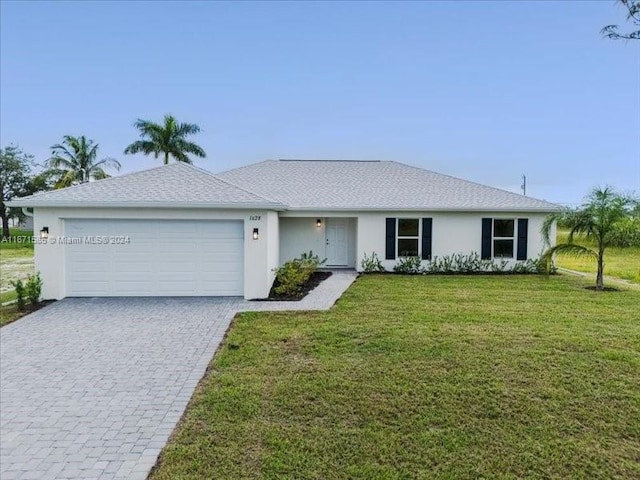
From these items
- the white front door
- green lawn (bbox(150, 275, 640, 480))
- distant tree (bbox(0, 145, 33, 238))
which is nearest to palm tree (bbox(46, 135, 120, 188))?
distant tree (bbox(0, 145, 33, 238))

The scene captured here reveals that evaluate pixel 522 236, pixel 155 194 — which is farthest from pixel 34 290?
pixel 522 236

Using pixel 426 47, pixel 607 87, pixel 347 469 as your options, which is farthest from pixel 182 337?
pixel 607 87

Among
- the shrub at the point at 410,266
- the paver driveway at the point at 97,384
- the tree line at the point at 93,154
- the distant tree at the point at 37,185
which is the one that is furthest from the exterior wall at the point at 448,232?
the distant tree at the point at 37,185

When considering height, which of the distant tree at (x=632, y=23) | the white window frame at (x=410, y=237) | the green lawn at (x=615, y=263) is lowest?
the green lawn at (x=615, y=263)

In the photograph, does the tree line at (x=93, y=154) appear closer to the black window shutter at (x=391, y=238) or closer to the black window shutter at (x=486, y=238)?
the black window shutter at (x=391, y=238)

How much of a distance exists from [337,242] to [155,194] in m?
8.53

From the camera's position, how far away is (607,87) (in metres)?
15.6

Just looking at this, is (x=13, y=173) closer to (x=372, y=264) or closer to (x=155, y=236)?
(x=155, y=236)

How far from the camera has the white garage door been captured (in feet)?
36.6

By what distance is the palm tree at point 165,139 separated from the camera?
1197 inches

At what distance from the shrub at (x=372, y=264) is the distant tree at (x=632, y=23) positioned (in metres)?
12.1

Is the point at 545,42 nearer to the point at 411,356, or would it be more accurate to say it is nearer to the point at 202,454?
the point at 411,356

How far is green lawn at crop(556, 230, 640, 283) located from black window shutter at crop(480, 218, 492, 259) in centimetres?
255

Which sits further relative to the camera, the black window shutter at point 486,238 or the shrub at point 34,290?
the black window shutter at point 486,238
